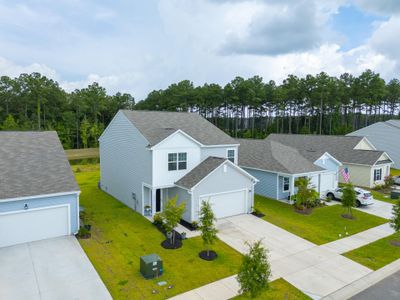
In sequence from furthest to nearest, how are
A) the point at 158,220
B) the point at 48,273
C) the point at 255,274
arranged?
the point at 158,220, the point at 48,273, the point at 255,274

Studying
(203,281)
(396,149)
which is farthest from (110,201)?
(396,149)

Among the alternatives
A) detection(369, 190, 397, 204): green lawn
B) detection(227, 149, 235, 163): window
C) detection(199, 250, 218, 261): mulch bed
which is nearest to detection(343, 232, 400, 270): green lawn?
detection(199, 250, 218, 261): mulch bed

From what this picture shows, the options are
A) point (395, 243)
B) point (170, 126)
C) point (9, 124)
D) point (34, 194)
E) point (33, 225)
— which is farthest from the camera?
point (9, 124)

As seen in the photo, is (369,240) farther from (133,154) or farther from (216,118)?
(216,118)

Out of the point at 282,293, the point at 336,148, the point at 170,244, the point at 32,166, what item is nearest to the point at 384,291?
the point at 282,293

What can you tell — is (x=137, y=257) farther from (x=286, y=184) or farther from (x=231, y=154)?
(x=286, y=184)

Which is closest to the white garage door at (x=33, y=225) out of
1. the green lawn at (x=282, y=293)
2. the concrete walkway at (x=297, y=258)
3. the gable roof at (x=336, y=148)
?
the concrete walkway at (x=297, y=258)
